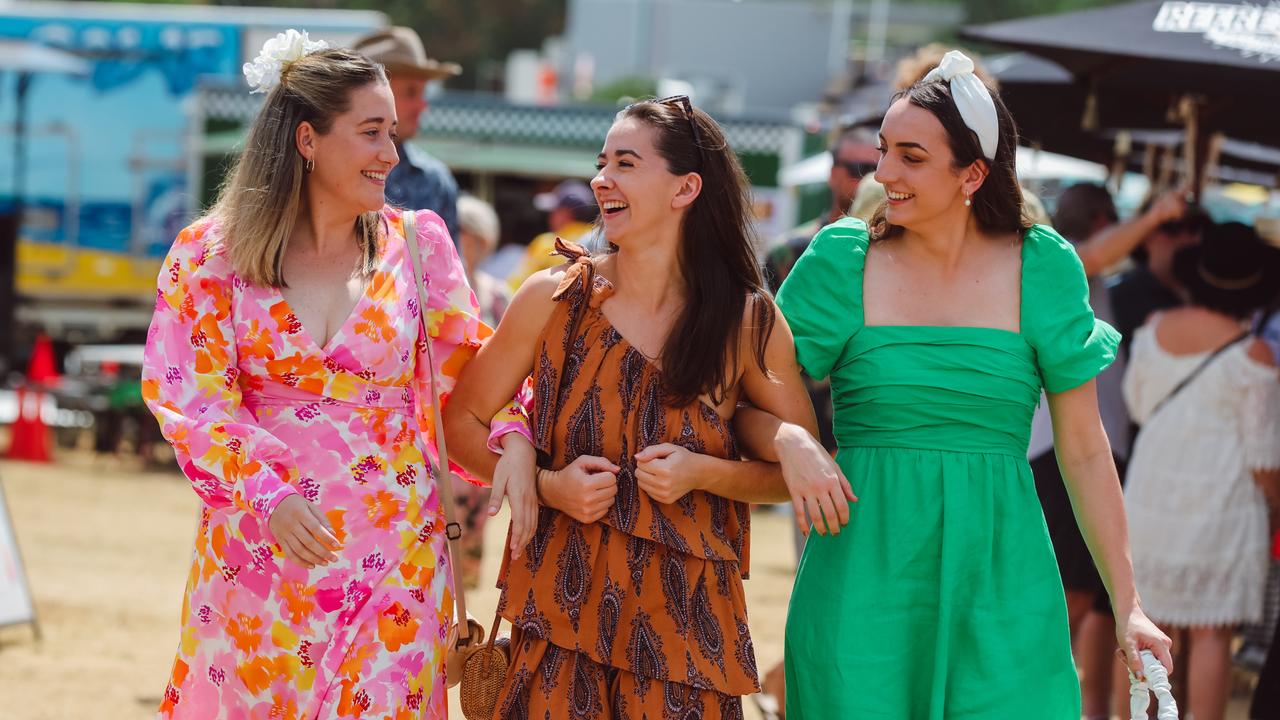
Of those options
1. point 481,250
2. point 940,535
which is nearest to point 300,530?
point 940,535

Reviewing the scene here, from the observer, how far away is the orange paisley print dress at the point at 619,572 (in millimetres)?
3066

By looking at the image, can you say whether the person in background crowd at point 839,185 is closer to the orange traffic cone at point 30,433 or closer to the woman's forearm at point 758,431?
the woman's forearm at point 758,431

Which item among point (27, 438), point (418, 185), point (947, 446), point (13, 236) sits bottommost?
point (27, 438)

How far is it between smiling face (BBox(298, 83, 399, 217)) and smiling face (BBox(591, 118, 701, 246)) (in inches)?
19.4

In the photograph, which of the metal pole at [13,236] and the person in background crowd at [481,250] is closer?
the person in background crowd at [481,250]

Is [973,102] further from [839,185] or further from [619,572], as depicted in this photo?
[839,185]

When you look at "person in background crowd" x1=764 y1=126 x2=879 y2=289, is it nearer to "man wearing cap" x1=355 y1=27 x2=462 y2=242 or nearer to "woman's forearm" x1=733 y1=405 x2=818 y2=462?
"man wearing cap" x1=355 y1=27 x2=462 y2=242

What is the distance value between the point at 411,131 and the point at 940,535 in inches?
122

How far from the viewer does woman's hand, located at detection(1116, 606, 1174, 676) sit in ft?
10.0

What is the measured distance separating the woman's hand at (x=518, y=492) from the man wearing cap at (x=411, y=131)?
227 centimetres

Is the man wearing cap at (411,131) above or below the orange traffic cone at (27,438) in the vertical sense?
above

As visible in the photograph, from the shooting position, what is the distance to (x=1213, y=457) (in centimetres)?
569

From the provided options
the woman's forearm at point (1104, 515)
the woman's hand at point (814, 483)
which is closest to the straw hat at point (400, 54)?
the woman's hand at point (814, 483)

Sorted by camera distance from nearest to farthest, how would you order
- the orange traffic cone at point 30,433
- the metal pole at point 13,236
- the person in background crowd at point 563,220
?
1. the person in background crowd at point 563,220
2. the orange traffic cone at point 30,433
3. the metal pole at point 13,236
